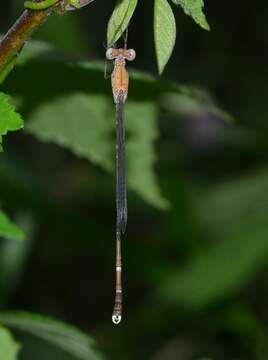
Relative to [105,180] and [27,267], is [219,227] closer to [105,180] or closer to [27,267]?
[105,180]

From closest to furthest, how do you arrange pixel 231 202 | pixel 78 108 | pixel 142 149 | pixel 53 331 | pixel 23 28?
1. pixel 23 28
2. pixel 53 331
3. pixel 78 108
4. pixel 142 149
5. pixel 231 202

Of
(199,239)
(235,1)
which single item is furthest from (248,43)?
(199,239)

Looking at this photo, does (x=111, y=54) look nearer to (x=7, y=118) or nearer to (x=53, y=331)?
(x=7, y=118)

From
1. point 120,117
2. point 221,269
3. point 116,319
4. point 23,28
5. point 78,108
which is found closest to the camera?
point 23,28

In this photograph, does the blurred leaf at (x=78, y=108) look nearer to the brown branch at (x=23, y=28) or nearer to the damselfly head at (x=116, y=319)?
the damselfly head at (x=116, y=319)

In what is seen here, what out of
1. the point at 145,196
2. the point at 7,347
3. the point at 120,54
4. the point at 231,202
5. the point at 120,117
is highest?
the point at 120,54

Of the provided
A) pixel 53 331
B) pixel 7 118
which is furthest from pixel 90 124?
pixel 7 118

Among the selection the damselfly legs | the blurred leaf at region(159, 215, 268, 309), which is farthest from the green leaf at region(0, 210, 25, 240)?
the blurred leaf at region(159, 215, 268, 309)
